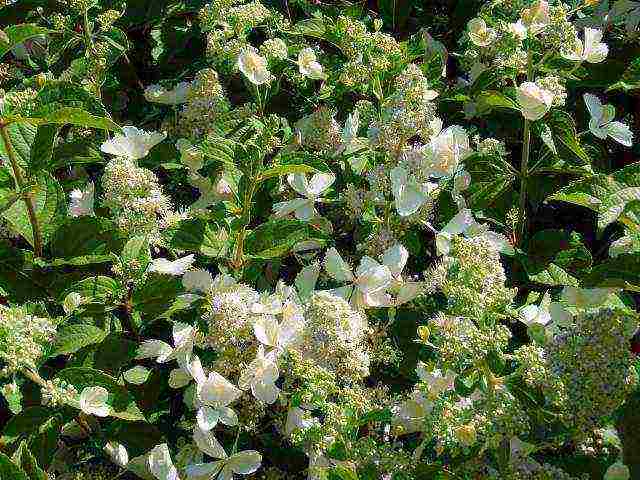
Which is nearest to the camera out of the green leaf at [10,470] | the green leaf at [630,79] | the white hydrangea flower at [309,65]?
the green leaf at [10,470]

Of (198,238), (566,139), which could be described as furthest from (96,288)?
(566,139)

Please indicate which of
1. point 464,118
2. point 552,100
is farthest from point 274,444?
point 464,118

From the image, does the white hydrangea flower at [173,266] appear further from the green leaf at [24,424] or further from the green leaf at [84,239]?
the green leaf at [24,424]

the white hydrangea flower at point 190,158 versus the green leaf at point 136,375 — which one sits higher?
the white hydrangea flower at point 190,158

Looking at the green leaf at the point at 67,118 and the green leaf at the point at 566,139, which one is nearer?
the green leaf at the point at 67,118

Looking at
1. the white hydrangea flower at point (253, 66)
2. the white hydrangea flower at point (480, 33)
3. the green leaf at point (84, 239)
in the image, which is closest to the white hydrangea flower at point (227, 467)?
the green leaf at point (84, 239)

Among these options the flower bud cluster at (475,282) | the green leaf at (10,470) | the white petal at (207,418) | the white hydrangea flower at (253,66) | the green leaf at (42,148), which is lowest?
the white petal at (207,418)
